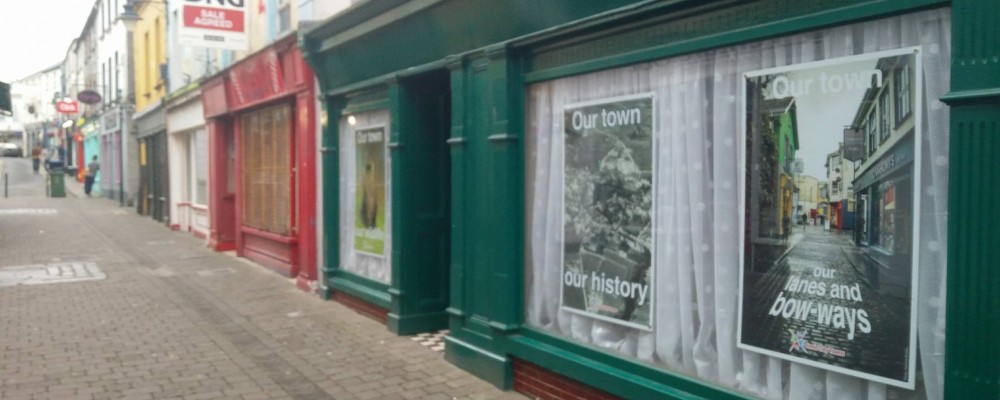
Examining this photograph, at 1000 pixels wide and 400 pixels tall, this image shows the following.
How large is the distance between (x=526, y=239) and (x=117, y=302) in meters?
6.05

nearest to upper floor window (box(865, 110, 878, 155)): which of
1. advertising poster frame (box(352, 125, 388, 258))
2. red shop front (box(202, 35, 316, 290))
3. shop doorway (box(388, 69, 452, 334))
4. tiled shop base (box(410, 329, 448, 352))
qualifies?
tiled shop base (box(410, 329, 448, 352))

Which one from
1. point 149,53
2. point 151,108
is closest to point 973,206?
point 151,108

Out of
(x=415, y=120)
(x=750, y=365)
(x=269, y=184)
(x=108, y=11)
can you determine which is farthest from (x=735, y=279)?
(x=108, y=11)

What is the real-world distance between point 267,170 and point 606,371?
332 inches

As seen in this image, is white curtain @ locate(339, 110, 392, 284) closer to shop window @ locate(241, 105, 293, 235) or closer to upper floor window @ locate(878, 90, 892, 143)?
shop window @ locate(241, 105, 293, 235)

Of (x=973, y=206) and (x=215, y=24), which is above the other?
(x=215, y=24)

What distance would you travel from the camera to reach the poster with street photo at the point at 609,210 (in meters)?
4.85

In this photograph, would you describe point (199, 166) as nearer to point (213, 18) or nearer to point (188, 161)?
point (188, 161)

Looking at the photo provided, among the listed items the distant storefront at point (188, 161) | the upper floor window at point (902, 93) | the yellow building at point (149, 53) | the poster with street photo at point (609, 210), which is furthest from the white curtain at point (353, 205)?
the yellow building at point (149, 53)

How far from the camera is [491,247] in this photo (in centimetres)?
614

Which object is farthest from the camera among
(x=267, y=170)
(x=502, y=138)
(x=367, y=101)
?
(x=267, y=170)

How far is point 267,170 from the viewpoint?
12.0m

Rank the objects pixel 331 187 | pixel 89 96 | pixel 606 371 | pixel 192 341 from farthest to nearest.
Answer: pixel 89 96
pixel 331 187
pixel 192 341
pixel 606 371

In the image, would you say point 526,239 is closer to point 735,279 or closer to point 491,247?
point 491,247
